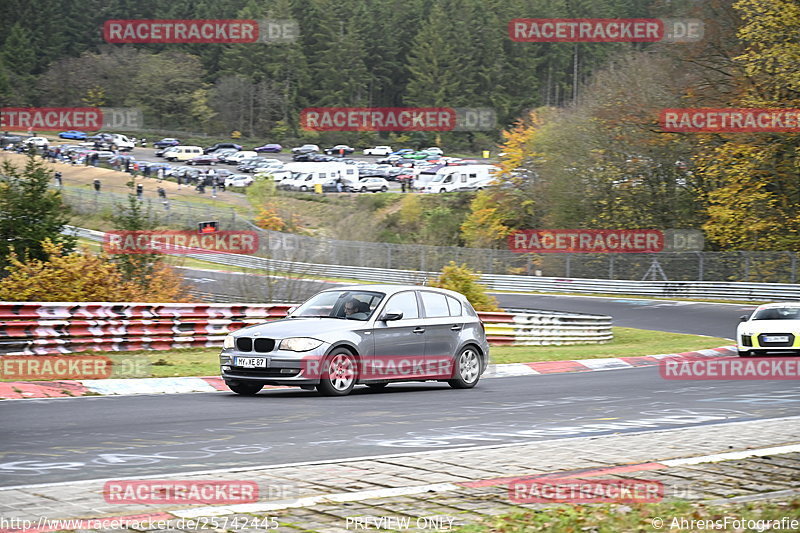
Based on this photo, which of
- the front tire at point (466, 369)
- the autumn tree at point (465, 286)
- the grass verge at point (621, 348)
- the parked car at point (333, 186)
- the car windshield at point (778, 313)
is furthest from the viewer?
the parked car at point (333, 186)

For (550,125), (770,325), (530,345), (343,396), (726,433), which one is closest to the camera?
(726,433)

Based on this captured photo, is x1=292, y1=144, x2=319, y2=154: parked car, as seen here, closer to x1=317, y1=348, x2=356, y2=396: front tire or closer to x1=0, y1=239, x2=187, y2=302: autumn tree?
x1=0, y1=239, x2=187, y2=302: autumn tree

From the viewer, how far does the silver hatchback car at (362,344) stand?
1376 centimetres

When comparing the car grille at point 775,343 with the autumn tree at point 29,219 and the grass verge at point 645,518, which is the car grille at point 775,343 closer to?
the autumn tree at point 29,219

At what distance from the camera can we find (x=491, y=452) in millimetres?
9195

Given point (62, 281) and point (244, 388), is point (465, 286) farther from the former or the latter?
point (244, 388)

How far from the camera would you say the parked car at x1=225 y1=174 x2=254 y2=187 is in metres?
84.1

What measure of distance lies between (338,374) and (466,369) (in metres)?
2.82

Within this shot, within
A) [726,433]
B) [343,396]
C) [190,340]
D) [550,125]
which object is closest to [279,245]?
[550,125]

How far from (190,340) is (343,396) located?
795 cm

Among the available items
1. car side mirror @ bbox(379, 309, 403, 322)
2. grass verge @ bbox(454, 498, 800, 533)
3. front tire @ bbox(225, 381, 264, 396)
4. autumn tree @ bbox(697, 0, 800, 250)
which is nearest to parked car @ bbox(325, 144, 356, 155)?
autumn tree @ bbox(697, 0, 800, 250)

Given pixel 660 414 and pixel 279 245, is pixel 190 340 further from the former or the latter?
pixel 279 245

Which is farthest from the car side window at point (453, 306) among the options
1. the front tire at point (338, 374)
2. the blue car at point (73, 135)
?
the blue car at point (73, 135)

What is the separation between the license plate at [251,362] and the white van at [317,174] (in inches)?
2774
